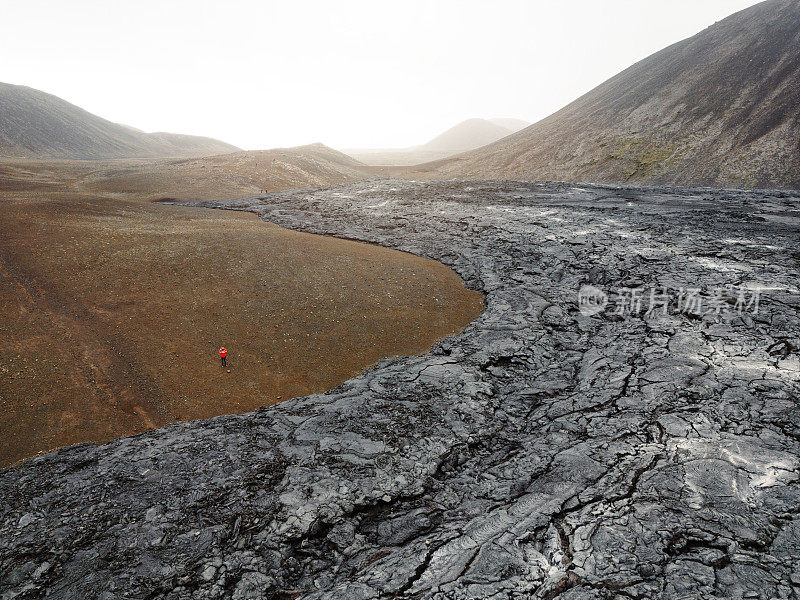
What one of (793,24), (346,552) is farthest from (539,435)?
(793,24)

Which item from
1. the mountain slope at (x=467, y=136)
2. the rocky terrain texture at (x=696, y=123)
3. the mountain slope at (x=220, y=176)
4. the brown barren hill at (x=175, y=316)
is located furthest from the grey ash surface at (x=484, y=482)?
the mountain slope at (x=467, y=136)

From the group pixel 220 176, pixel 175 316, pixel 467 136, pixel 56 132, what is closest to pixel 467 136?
pixel 467 136

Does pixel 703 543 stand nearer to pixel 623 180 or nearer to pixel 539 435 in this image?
pixel 539 435

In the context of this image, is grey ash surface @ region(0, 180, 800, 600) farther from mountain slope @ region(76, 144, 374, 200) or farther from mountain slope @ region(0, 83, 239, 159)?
mountain slope @ region(0, 83, 239, 159)

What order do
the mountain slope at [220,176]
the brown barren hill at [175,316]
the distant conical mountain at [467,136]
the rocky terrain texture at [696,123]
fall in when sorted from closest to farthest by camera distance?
the brown barren hill at [175,316], the rocky terrain texture at [696,123], the mountain slope at [220,176], the distant conical mountain at [467,136]

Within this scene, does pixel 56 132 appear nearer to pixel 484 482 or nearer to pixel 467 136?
pixel 484 482

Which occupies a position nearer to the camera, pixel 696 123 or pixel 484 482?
pixel 484 482

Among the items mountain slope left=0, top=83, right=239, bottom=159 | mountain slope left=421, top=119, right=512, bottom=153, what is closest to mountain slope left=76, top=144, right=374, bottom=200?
mountain slope left=0, top=83, right=239, bottom=159

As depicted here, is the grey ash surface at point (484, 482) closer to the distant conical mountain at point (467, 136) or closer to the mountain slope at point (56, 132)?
the mountain slope at point (56, 132)
